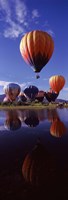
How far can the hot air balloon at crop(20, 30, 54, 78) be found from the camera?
4138 centimetres

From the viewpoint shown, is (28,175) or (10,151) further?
(10,151)

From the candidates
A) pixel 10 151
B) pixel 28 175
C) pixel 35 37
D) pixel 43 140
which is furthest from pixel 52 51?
pixel 28 175

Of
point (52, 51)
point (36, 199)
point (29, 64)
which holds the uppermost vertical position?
point (52, 51)

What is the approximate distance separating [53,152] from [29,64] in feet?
108

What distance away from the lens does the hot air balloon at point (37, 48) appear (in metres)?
41.4

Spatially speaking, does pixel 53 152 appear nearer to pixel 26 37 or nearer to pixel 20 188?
pixel 20 188

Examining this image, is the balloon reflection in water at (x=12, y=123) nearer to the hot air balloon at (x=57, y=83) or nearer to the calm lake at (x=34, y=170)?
the calm lake at (x=34, y=170)

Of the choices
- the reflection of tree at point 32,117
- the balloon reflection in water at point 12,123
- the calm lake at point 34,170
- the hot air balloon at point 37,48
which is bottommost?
the calm lake at point 34,170

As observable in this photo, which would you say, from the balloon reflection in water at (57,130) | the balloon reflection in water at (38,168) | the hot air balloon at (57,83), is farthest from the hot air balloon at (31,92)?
the balloon reflection in water at (38,168)

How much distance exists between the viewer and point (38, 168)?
9.43 m

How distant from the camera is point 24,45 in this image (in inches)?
1697

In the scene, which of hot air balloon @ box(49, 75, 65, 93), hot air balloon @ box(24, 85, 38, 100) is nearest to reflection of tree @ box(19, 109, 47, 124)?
hot air balloon @ box(49, 75, 65, 93)

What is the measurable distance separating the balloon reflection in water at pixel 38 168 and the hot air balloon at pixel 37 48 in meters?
30.6

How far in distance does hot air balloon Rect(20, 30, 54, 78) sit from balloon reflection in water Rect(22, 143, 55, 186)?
1206 inches
